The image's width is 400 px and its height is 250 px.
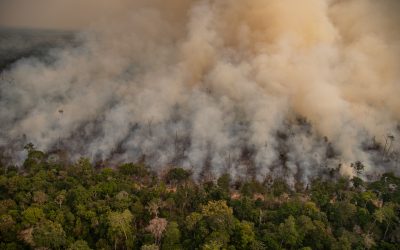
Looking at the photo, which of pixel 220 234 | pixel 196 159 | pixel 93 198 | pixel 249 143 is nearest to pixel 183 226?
pixel 220 234

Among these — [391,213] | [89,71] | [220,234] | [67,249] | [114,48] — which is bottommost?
[67,249]

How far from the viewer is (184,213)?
55656 mm

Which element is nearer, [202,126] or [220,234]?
[220,234]

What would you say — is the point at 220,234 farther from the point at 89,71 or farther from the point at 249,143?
the point at 89,71

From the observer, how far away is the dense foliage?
1884 inches

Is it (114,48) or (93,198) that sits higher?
(114,48)

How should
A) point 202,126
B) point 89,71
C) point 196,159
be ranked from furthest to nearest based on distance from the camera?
1. point 89,71
2. point 202,126
3. point 196,159

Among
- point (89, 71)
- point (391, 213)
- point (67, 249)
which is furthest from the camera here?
point (89, 71)

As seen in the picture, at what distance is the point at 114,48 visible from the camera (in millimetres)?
101625

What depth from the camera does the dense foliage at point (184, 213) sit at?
47844 millimetres

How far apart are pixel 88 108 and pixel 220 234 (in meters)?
49.7

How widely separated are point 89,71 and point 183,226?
188 ft

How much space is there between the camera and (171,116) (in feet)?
282

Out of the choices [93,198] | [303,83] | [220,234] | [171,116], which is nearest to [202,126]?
[171,116]
